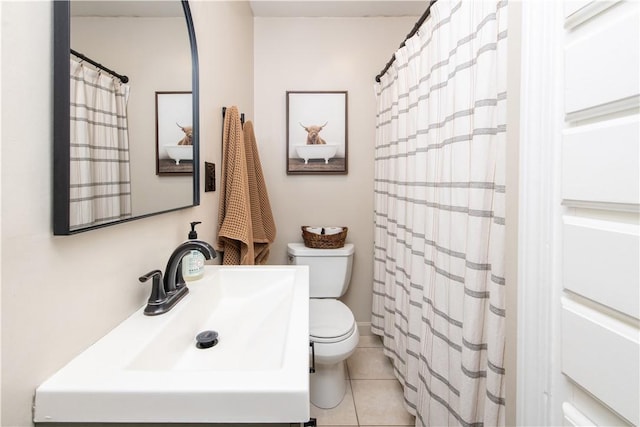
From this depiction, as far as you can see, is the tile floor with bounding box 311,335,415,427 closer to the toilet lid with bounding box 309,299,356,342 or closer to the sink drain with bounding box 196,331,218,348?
the toilet lid with bounding box 309,299,356,342

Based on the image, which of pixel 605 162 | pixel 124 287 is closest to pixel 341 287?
pixel 124 287

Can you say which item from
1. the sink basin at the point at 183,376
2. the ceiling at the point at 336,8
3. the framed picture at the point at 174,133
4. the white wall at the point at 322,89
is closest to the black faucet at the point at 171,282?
the sink basin at the point at 183,376

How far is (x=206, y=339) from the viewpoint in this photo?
0.84m

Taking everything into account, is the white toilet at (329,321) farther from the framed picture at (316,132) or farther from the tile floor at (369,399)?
the framed picture at (316,132)

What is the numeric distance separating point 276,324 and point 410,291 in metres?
0.76

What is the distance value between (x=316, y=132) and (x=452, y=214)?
136cm

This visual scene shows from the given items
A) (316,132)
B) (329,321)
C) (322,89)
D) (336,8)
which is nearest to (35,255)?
(329,321)

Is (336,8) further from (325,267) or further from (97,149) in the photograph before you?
(97,149)

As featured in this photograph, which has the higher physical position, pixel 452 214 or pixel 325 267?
pixel 452 214

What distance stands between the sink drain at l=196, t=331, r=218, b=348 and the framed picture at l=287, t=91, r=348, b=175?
59.5 inches

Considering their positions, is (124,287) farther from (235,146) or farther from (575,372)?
(575,372)

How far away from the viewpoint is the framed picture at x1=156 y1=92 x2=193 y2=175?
954mm

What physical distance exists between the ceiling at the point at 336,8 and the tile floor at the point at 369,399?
7.75 feet

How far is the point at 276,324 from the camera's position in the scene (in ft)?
3.08
